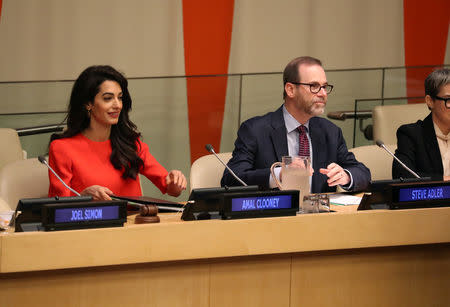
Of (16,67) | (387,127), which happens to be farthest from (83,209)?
(16,67)

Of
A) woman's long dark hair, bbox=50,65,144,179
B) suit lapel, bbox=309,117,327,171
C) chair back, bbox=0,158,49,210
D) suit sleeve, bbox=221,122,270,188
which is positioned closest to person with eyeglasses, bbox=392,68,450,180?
suit lapel, bbox=309,117,327,171

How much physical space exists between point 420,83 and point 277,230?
311 cm

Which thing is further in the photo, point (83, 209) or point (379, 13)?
point (379, 13)

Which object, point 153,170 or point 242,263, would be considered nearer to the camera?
point 242,263

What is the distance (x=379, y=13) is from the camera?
5.92 m

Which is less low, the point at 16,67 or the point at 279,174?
the point at 16,67

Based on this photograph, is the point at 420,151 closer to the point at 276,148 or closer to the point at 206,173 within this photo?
the point at 276,148

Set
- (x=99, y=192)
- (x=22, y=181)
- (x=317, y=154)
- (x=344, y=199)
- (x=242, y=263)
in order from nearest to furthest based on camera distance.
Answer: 1. (x=242, y=263)
2. (x=99, y=192)
3. (x=344, y=199)
4. (x=22, y=181)
5. (x=317, y=154)

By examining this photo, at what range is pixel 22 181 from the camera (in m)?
2.80

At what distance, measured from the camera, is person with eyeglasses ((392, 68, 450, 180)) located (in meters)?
3.12

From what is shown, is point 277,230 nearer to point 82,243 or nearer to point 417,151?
point 82,243

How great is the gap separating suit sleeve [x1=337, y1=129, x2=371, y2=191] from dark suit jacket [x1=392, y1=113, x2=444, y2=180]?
18cm

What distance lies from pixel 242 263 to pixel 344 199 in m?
0.69

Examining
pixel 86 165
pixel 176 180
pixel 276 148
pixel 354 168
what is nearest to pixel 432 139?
pixel 354 168
